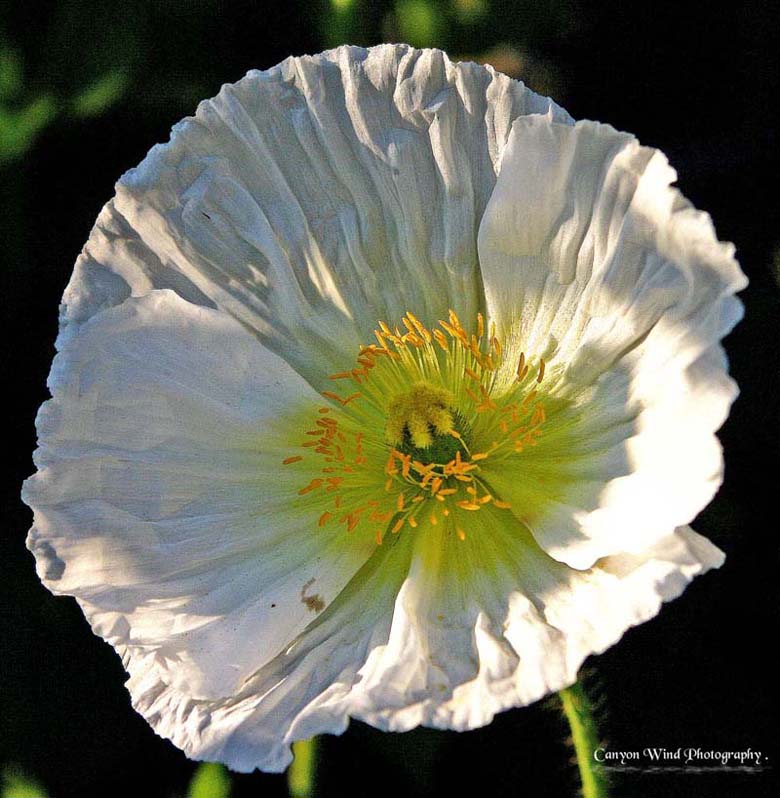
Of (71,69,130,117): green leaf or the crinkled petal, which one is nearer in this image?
the crinkled petal

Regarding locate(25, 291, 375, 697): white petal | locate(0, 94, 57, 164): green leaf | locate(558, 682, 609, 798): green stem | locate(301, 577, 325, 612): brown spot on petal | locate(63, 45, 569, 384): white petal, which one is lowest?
locate(558, 682, 609, 798): green stem

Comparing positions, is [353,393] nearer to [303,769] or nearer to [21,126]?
[303,769]

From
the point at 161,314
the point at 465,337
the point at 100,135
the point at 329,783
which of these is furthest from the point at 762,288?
the point at 100,135

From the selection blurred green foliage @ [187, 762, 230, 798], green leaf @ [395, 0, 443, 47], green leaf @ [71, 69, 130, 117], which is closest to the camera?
blurred green foliage @ [187, 762, 230, 798]

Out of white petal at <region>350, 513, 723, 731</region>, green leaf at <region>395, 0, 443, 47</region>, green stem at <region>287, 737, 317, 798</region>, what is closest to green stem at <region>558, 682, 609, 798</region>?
white petal at <region>350, 513, 723, 731</region>

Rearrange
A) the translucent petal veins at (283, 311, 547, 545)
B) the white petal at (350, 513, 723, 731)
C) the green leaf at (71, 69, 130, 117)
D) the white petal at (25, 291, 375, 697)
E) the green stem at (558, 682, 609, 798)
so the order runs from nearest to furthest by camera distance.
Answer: the white petal at (350, 513, 723, 731) < the green stem at (558, 682, 609, 798) < the white petal at (25, 291, 375, 697) < the translucent petal veins at (283, 311, 547, 545) < the green leaf at (71, 69, 130, 117)

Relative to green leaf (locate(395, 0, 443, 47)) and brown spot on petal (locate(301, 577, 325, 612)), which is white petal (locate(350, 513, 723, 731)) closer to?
brown spot on petal (locate(301, 577, 325, 612))

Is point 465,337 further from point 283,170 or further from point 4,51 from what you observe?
point 4,51

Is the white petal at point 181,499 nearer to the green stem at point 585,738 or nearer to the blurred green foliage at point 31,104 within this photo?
the green stem at point 585,738
